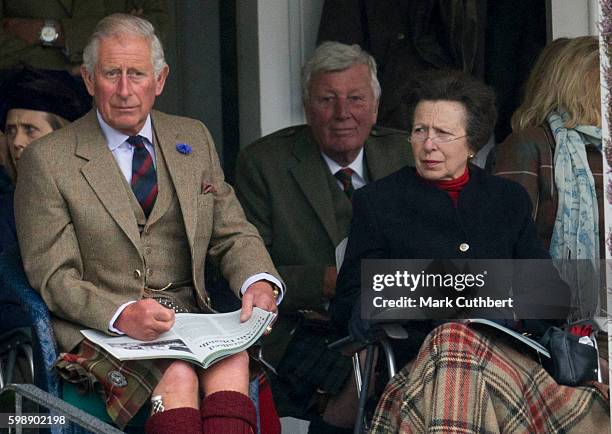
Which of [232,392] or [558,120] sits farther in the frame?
[558,120]

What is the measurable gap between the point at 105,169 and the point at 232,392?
0.86 m

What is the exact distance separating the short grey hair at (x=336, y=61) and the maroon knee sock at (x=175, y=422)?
186 centimetres

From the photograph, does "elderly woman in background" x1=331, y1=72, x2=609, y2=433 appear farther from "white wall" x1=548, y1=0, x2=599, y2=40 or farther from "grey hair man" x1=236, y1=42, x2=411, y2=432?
"white wall" x1=548, y1=0, x2=599, y2=40

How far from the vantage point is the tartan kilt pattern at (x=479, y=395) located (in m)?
5.01

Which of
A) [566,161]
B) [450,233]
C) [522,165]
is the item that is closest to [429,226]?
[450,233]

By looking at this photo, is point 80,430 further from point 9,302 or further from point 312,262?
point 312,262

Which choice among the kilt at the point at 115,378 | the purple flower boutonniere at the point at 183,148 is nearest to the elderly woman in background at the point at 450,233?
the purple flower boutonniere at the point at 183,148

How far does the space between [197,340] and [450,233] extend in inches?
41.3

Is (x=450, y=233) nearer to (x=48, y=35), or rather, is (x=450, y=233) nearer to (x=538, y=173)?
(x=538, y=173)

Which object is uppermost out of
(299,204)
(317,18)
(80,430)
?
(317,18)

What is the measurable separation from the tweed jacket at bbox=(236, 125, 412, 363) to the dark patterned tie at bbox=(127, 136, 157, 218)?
2.54ft

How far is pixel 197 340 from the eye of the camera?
5.08 meters

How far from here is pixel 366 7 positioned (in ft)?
23.1

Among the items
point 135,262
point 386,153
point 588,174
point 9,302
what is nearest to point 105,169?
point 135,262
